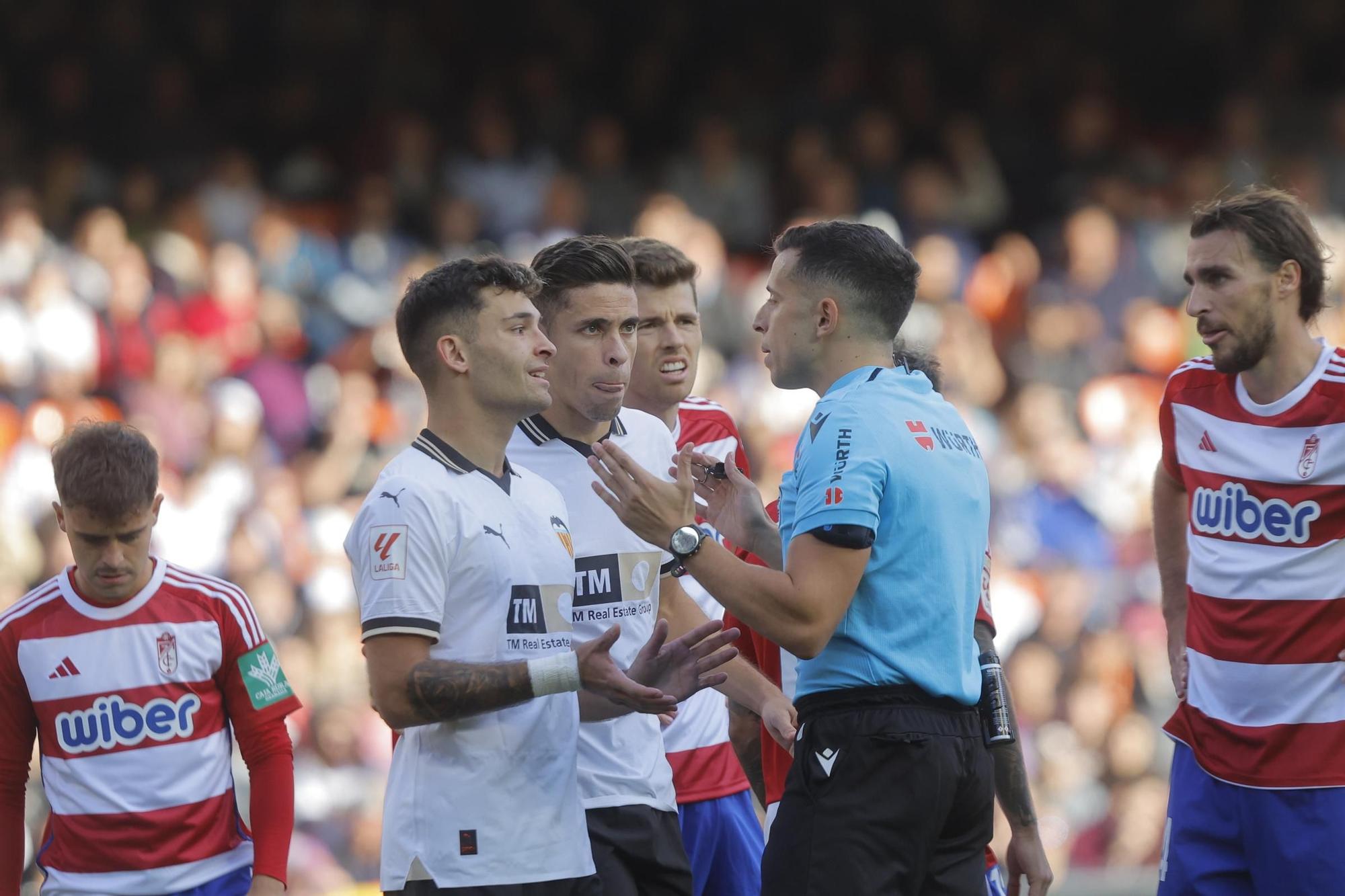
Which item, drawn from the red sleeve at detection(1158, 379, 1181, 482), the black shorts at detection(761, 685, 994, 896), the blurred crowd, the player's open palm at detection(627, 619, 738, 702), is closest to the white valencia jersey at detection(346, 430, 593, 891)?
the player's open palm at detection(627, 619, 738, 702)

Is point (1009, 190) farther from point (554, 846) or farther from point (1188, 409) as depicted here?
point (554, 846)

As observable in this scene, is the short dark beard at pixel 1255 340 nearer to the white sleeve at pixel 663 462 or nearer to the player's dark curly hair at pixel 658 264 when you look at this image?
the white sleeve at pixel 663 462

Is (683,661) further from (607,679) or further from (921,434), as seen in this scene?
(921,434)

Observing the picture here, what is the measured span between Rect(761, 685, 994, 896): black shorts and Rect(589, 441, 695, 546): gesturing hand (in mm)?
568

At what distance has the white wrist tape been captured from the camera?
12.8ft

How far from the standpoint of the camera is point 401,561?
390 cm

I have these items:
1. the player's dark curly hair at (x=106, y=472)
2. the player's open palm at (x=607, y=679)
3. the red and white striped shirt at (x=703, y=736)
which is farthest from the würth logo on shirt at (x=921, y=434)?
the player's dark curly hair at (x=106, y=472)

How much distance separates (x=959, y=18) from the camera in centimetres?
1733

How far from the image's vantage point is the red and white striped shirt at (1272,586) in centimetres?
490

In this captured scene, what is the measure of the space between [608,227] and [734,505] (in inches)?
387

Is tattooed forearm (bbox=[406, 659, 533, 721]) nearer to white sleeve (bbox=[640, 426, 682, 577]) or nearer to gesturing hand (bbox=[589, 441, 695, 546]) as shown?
gesturing hand (bbox=[589, 441, 695, 546])

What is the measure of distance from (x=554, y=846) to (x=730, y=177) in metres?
10.9

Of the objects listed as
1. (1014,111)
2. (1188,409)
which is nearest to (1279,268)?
(1188,409)

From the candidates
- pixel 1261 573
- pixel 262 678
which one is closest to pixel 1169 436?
pixel 1261 573
